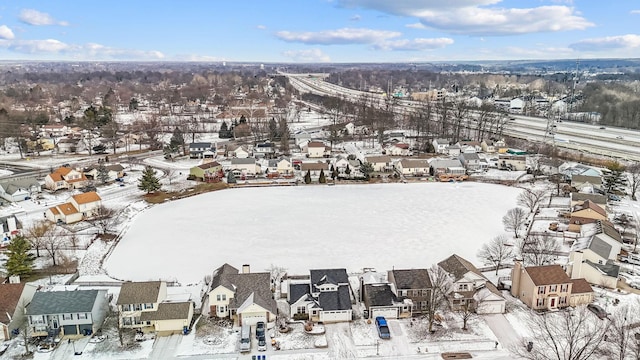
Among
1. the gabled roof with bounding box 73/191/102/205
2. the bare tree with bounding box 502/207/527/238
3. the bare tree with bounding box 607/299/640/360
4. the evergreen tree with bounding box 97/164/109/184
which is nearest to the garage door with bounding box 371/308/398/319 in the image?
the bare tree with bounding box 607/299/640/360

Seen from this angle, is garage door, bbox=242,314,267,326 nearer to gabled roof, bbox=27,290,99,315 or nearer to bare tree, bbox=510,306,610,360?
gabled roof, bbox=27,290,99,315

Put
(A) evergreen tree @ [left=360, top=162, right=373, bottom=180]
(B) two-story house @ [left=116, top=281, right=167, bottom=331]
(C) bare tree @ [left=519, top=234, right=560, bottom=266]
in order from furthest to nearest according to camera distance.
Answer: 1. (A) evergreen tree @ [left=360, top=162, right=373, bottom=180]
2. (C) bare tree @ [left=519, top=234, right=560, bottom=266]
3. (B) two-story house @ [left=116, top=281, right=167, bottom=331]

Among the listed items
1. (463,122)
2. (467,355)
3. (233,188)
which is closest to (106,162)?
(233,188)

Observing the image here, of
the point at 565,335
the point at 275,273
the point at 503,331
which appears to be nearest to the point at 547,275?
the point at 565,335

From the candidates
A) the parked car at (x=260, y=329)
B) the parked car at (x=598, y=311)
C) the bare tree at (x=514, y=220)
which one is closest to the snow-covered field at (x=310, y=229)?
the bare tree at (x=514, y=220)

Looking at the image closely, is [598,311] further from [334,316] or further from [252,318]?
[252,318]

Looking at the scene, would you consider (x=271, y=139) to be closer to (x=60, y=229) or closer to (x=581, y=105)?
(x=60, y=229)
